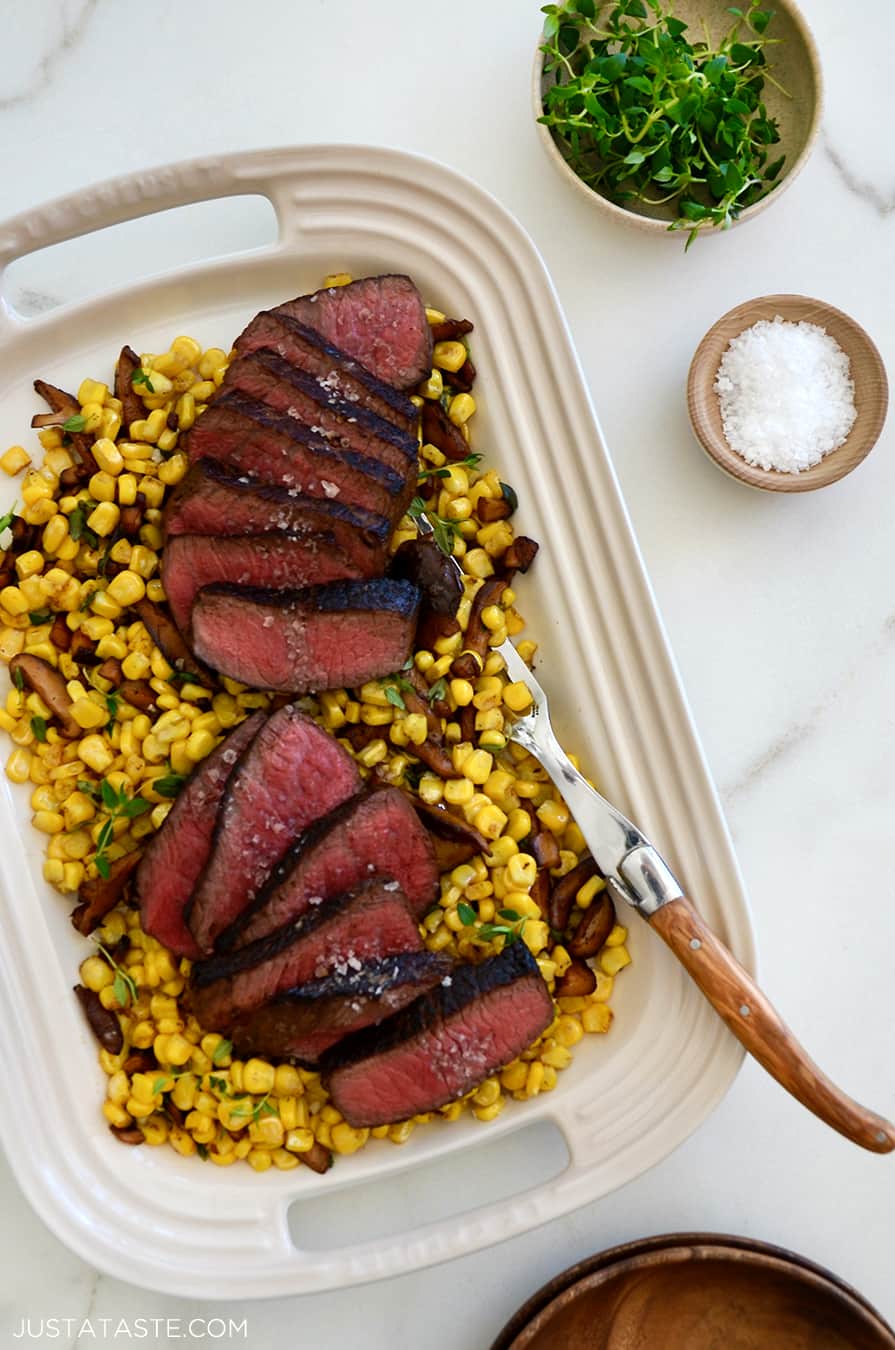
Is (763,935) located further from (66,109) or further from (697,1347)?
(66,109)

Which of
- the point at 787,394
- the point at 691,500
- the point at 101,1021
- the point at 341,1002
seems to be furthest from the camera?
the point at 691,500

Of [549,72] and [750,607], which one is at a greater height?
[549,72]

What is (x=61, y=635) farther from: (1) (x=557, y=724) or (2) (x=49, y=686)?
(1) (x=557, y=724)

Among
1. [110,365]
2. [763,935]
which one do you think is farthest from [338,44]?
[763,935]

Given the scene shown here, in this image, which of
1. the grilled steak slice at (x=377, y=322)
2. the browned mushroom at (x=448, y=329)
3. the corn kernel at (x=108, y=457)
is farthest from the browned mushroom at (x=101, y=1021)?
the browned mushroom at (x=448, y=329)

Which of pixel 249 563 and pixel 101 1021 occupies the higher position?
pixel 249 563

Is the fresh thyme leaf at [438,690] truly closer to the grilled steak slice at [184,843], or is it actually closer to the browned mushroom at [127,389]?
the grilled steak slice at [184,843]

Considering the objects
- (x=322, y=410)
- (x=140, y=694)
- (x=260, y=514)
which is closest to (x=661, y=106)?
(x=322, y=410)

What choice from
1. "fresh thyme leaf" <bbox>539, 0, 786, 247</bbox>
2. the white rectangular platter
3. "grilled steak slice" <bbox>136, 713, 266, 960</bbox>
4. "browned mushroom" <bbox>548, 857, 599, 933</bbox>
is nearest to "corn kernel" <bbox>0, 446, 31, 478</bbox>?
the white rectangular platter
